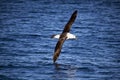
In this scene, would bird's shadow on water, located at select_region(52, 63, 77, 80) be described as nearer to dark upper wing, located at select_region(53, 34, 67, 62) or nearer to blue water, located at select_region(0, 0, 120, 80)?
blue water, located at select_region(0, 0, 120, 80)

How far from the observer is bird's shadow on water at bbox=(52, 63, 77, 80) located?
27.3 metres

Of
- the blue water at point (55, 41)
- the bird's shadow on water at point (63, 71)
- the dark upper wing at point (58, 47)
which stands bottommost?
the blue water at point (55, 41)

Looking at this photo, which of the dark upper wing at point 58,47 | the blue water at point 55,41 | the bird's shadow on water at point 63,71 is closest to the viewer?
the dark upper wing at point 58,47

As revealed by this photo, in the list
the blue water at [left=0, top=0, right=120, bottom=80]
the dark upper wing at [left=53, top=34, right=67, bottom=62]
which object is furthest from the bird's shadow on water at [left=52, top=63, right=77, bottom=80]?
the dark upper wing at [left=53, top=34, right=67, bottom=62]

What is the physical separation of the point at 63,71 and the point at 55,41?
695 cm

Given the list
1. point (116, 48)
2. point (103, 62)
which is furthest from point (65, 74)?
point (116, 48)

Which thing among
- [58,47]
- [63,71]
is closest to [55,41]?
[63,71]

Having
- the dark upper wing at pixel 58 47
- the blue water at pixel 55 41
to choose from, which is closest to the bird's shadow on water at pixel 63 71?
the blue water at pixel 55 41

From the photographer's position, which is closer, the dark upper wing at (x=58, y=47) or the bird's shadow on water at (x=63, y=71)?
the dark upper wing at (x=58, y=47)

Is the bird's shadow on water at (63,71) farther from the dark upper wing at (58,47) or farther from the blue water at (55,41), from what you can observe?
the dark upper wing at (58,47)

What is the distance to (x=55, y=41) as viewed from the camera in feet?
115

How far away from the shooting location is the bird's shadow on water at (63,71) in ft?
89.7

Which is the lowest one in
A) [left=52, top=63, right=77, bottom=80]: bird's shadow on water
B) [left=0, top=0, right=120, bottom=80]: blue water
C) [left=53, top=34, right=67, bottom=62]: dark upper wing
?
[left=0, top=0, right=120, bottom=80]: blue water

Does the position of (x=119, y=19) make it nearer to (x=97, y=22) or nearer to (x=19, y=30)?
(x=97, y=22)
